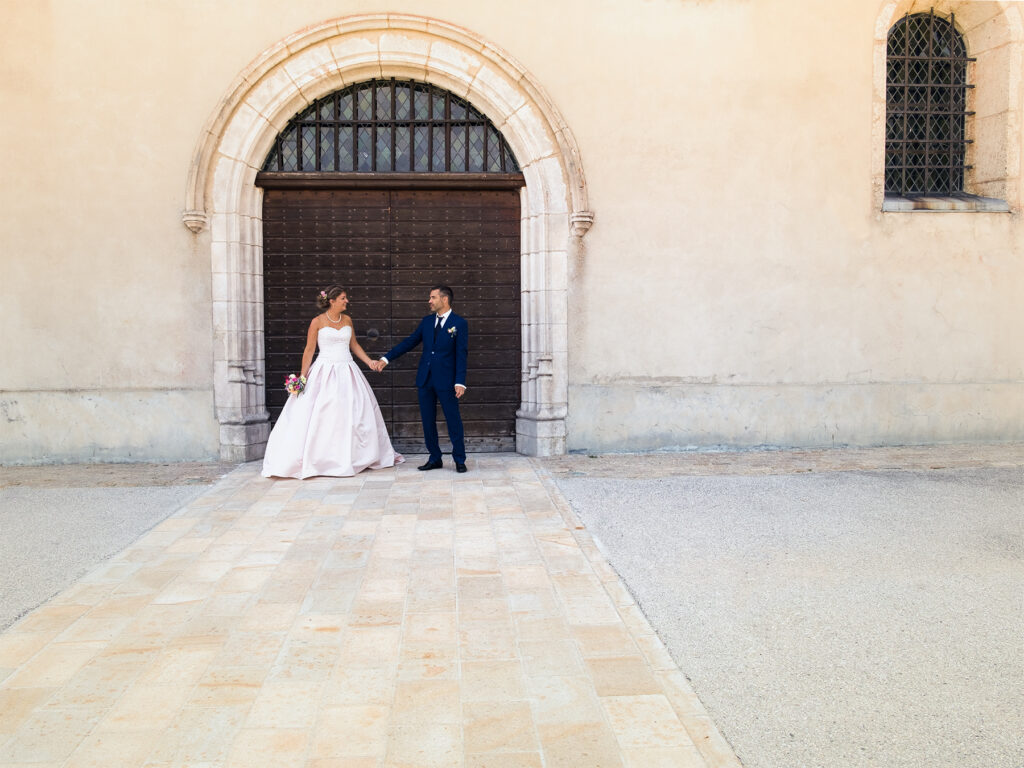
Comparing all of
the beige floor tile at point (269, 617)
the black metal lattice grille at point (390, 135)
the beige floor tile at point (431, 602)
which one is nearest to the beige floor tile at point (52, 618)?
the beige floor tile at point (269, 617)

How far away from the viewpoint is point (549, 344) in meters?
8.41

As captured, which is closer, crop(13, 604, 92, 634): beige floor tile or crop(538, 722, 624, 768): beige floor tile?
crop(538, 722, 624, 768): beige floor tile

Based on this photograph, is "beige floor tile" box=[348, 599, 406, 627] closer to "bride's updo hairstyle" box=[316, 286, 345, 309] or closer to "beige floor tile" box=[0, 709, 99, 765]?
"beige floor tile" box=[0, 709, 99, 765]

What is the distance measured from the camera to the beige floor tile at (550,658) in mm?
3203

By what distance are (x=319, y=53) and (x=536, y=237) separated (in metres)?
2.84

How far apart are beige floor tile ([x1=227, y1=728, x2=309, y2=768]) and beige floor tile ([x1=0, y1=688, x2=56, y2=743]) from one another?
2.64 ft

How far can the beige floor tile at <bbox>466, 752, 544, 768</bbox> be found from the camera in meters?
2.53

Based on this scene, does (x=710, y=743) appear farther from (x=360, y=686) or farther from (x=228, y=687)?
(x=228, y=687)

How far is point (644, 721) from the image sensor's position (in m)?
2.80

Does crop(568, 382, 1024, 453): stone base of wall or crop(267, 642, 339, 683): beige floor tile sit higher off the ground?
crop(568, 382, 1024, 453): stone base of wall

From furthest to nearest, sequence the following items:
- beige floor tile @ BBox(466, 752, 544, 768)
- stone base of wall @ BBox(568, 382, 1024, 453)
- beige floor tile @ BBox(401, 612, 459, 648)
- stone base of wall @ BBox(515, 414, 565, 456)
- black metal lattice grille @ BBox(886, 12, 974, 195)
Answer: black metal lattice grille @ BBox(886, 12, 974, 195) < stone base of wall @ BBox(568, 382, 1024, 453) < stone base of wall @ BBox(515, 414, 565, 456) < beige floor tile @ BBox(401, 612, 459, 648) < beige floor tile @ BBox(466, 752, 544, 768)

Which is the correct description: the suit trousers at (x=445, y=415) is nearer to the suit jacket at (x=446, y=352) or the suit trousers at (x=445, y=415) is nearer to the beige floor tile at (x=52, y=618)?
the suit jacket at (x=446, y=352)

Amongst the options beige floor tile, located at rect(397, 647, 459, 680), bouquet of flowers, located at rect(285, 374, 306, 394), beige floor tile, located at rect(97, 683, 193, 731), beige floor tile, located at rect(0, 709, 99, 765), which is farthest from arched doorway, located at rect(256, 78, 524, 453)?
beige floor tile, located at rect(0, 709, 99, 765)

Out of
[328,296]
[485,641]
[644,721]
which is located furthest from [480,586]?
[328,296]
